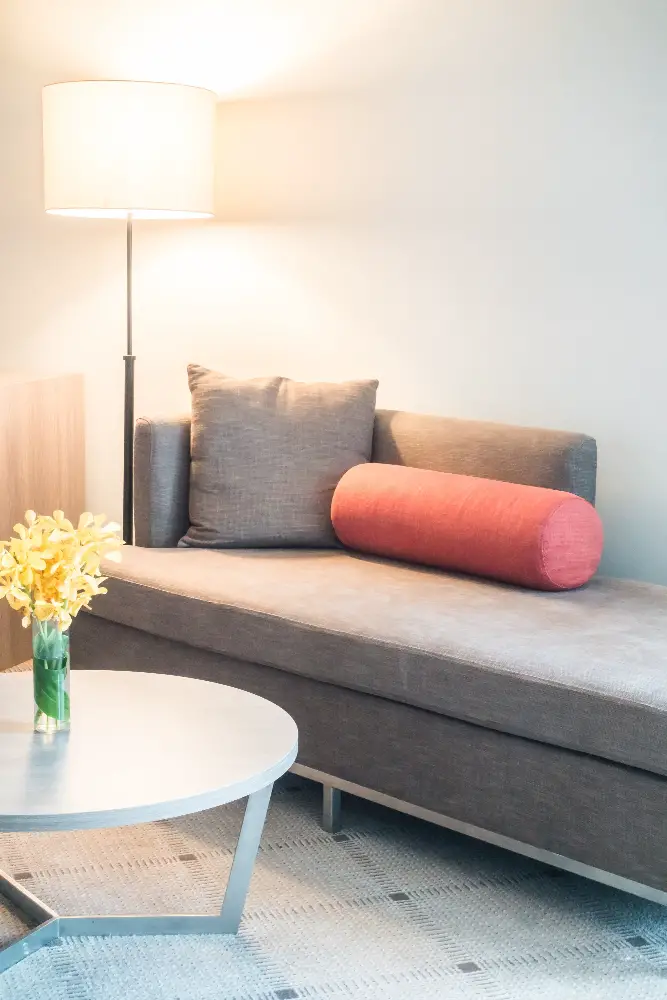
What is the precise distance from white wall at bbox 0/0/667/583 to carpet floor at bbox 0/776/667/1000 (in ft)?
3.53

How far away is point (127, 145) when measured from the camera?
3162mm

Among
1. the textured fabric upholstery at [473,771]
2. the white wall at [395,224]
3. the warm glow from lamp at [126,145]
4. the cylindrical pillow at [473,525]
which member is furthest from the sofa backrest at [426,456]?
the warm glow from lamp at [126,145]

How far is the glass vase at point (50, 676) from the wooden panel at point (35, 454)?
4.81ft

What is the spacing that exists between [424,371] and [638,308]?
65 cm

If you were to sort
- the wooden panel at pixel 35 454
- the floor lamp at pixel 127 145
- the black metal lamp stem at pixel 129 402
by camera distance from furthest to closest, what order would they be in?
the black metal lamp stem at pixel 129 402 < the wooden panel at pixel 35 454 < the floor lamp at pixel 127 145

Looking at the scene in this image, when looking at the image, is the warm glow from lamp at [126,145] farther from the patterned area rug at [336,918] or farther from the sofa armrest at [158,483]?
the patterned area rug at [336,918]

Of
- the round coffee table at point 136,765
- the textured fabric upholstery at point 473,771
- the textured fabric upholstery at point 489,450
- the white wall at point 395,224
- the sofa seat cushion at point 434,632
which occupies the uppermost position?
the white wall at point 395,224

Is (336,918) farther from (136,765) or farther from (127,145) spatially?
(127,145)

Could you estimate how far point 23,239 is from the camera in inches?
159

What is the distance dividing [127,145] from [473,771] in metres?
1.91

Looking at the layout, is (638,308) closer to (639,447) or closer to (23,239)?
(639,447)

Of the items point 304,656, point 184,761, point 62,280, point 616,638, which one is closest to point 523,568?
point 616,638

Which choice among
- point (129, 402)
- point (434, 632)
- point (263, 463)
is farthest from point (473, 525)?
point (129, 402)

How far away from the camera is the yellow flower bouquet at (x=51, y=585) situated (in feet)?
6.08
